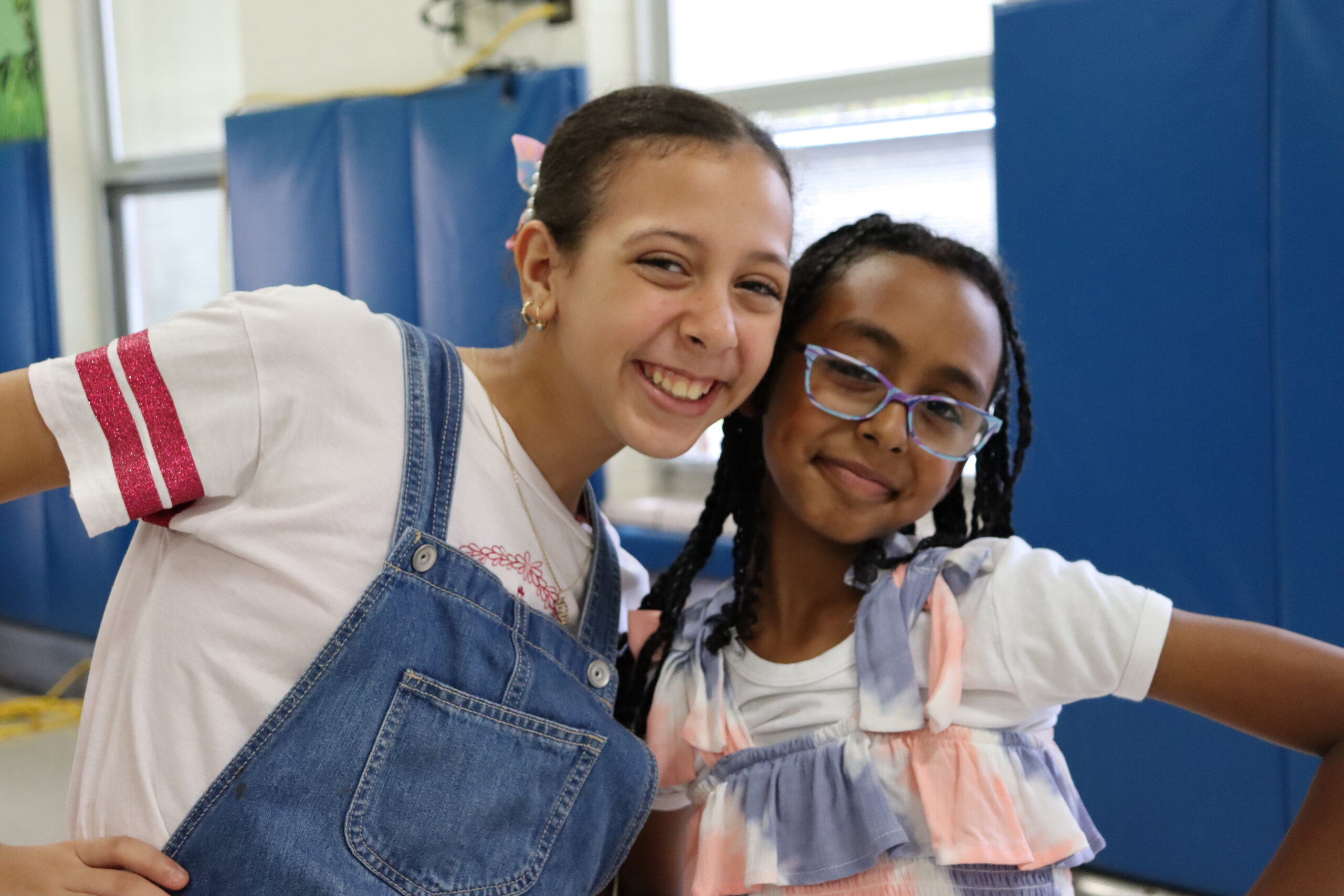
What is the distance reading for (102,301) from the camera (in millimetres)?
4695

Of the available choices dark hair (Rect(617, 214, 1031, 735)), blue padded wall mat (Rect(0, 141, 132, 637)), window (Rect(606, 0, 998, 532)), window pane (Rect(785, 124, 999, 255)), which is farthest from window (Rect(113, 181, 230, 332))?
dark hair (Rect(617, 214, 1031, 735))

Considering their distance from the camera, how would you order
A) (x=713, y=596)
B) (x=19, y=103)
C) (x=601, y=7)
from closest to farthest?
(x=713, y=596), (x=601, y=7), (x=19, y=103)

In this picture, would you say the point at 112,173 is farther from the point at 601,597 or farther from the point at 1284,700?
the point at 1284,700

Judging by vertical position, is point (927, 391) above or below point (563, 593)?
above

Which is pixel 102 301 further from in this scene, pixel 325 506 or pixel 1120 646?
pixel 1120 646

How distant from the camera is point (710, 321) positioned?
1.05 meters

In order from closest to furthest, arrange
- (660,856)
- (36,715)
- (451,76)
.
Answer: (660,856) → (451,76) → (36,715)

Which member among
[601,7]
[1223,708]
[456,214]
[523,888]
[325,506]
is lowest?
[523,888]

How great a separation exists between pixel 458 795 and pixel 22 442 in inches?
18.9

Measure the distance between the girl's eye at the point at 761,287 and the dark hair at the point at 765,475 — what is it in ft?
0.47

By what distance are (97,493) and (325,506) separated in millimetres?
185

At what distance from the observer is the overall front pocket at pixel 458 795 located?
101 centimetres

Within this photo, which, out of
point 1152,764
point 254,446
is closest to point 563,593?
point 254,446

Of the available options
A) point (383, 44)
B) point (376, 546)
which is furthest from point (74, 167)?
point (376, 546)
